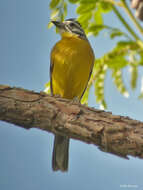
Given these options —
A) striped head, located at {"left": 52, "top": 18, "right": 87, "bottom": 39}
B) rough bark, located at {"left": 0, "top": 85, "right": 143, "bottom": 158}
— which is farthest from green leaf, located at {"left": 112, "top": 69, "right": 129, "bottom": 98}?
striped head, located at {"left": 52, "top": 18, "right": 87, "bottom": 39}

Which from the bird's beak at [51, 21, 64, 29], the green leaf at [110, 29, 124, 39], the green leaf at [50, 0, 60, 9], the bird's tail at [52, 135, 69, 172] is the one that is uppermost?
Result: the bird's beak at [51, 21, 64, 29]

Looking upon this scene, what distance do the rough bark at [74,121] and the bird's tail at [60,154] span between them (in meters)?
1.80

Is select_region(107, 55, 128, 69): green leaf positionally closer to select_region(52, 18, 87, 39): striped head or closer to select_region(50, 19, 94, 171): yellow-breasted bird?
select_region(50, 19, 94, 171): yellow-breasted bird

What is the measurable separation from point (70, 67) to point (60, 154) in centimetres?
183

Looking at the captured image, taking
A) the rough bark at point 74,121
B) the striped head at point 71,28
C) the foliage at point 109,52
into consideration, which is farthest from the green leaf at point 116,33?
the striped head at point 71,28

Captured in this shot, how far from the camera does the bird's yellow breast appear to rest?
588 cm

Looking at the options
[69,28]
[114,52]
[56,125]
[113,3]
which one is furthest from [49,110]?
[69,28]

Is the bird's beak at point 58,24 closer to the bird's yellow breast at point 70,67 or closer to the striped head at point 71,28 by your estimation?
the striped head at point 71,28

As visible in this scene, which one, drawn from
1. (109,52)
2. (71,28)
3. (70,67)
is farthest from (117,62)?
(71,28)

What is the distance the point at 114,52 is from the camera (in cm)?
451

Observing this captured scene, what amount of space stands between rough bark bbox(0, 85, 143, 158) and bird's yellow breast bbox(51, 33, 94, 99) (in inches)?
84.8

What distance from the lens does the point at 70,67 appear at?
5828 mm

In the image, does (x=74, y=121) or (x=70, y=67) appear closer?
(x=74, y=121)

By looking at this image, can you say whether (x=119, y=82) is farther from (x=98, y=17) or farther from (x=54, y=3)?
(x=54, y=3)
